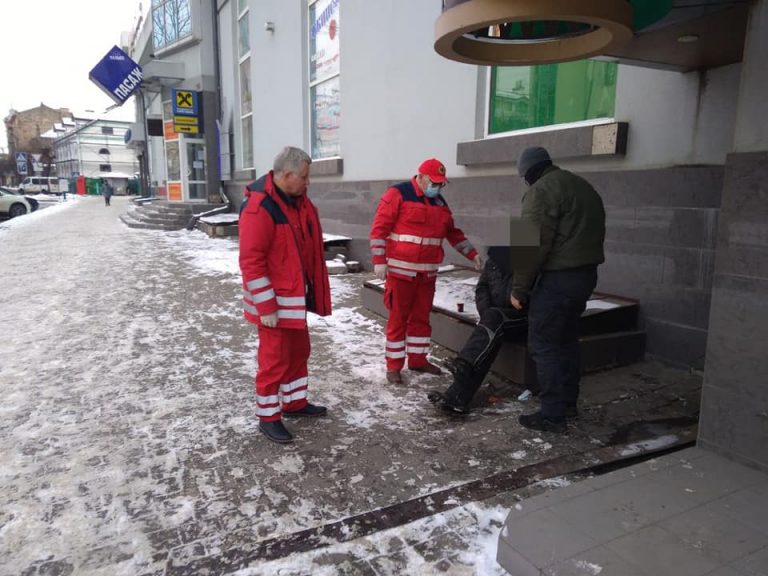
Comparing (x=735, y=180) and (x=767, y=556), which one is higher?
(x=735, y=180)

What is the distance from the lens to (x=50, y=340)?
18.0ft

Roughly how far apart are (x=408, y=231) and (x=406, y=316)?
2.32ft

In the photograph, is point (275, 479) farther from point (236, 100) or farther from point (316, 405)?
point (236, 100)

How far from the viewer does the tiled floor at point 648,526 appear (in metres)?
2.09

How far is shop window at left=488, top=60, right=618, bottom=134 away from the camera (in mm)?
5209

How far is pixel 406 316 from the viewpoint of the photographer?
14.6ft

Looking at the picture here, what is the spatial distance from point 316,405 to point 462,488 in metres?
1.40

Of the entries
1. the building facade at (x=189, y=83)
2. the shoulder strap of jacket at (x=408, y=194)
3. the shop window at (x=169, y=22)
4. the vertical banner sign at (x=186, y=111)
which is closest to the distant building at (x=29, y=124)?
the shop window at (x=169, y=22)

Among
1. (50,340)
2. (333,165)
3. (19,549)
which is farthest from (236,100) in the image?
(19,549)

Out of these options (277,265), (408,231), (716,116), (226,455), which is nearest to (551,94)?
(716,116)

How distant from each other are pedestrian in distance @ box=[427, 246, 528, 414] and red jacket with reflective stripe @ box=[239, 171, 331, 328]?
1.17 metres

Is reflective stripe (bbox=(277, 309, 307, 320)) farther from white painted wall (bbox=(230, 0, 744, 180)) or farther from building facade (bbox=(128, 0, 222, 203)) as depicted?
building facade (bbox=(128, 0, 222, 203))

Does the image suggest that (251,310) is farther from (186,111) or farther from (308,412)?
(186,111)

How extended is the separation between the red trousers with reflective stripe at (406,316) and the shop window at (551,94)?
2.57 meters
